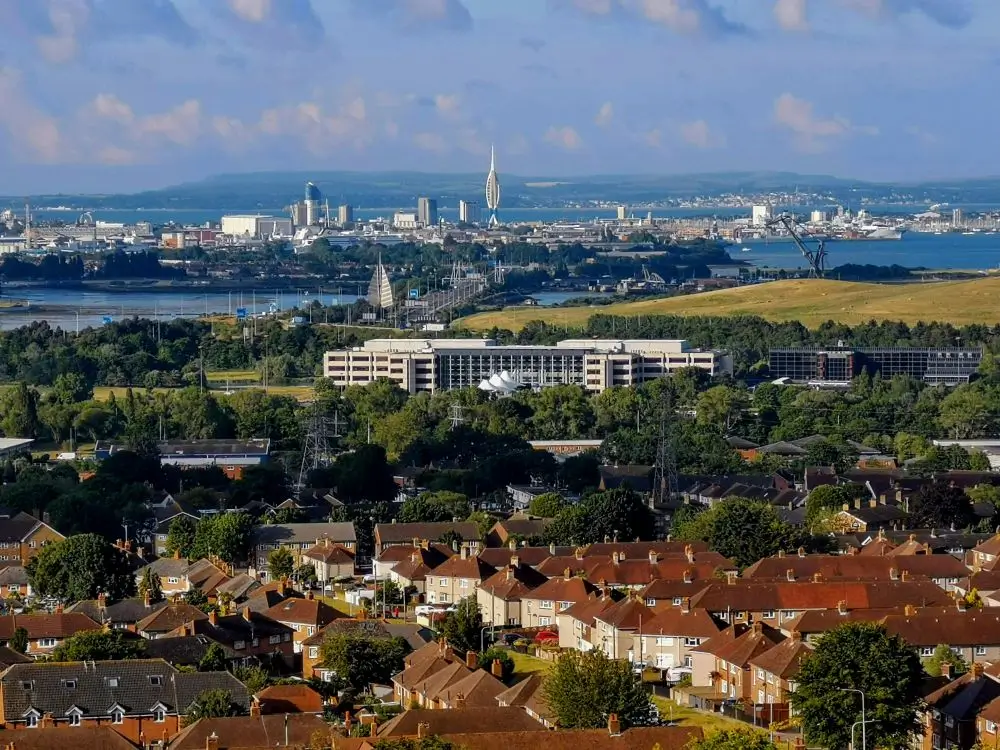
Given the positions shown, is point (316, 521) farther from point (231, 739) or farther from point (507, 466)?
point (231, 739)

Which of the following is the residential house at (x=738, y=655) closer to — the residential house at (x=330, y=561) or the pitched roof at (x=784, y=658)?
the pitched roof at (x=784, y=658)

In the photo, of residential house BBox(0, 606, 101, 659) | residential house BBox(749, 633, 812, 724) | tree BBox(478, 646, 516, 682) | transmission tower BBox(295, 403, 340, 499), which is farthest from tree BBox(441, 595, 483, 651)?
transmission tower BBox(295, 403, 340, 499)

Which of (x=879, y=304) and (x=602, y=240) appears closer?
(x=879, y=304)

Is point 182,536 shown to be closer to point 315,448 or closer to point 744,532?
point 744,532

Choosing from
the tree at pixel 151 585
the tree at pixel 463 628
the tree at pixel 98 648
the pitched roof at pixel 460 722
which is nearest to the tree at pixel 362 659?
the tree at pixel 463 628

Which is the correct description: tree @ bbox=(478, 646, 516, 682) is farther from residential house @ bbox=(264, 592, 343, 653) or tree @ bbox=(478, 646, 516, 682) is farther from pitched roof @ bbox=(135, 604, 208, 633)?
pitched roof @ bbox=(135, 604, 208, 633)

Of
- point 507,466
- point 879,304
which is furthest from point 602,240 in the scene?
point 507,466

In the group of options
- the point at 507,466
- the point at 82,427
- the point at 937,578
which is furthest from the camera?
the point at 82,427
